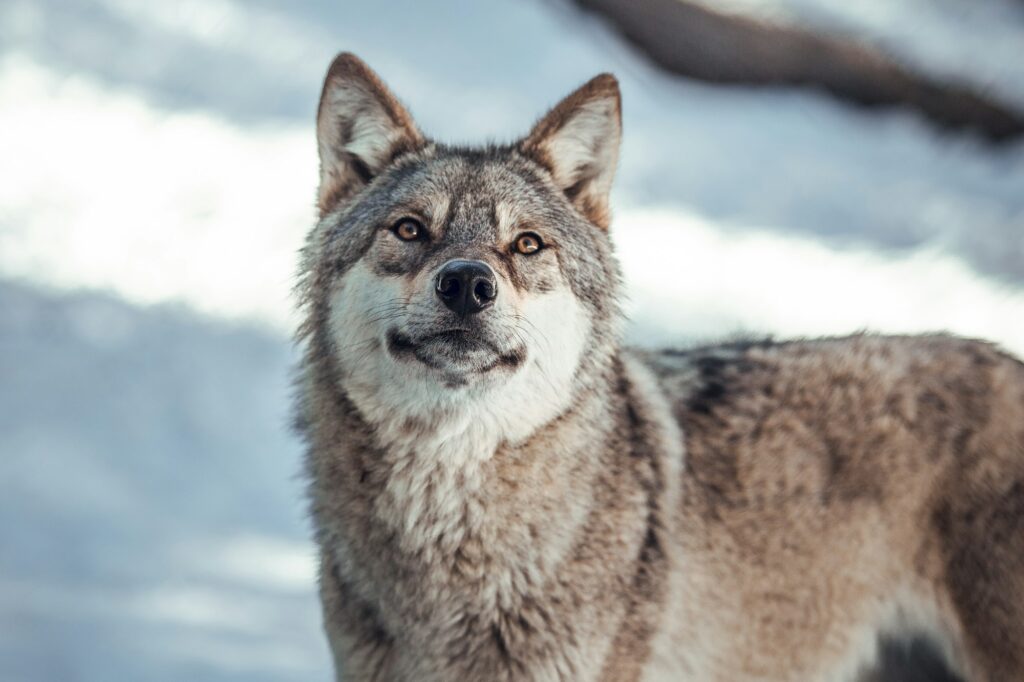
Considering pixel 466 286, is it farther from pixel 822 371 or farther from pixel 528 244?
pixel 822 371

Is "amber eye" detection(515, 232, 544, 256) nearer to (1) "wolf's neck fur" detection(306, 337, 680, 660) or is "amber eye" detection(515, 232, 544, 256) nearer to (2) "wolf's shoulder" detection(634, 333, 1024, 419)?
(1) "wolf's neck fur" detection(306, 337, 680, 660)

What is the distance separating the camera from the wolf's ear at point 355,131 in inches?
148

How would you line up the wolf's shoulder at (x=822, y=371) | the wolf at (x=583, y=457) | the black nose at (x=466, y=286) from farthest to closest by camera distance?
1. the wolf's shoulder at (x=822, y=371)
2. the wolf at (x=583, y=457)
3. the black nose at (x=466, y=286)

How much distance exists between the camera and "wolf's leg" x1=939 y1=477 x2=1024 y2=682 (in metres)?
3.63

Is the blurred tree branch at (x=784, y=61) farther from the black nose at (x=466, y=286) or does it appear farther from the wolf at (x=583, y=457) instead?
the black nose at (x=466, y=286)

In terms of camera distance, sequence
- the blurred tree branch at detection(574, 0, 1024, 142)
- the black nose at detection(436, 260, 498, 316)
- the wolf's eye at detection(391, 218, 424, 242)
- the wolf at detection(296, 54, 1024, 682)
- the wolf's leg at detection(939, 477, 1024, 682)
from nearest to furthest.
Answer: the black nose at detection(436, 260, 498, 316) → the wolf at detection(296, 54, 1024, 682) → the wolf's eye at detection(391, 218, 424, 242) → the wolf's leg at detection(939, 477, 1024, 682) → the blurred tree branch at detection(574, 0, 1024, 142)

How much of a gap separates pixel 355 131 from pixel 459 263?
0.98 m

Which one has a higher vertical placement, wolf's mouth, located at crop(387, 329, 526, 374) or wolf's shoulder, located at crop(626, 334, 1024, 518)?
wolf's mouth, located at crop(387, 329, 526, 374)

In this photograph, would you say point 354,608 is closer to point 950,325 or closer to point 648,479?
point 648,479

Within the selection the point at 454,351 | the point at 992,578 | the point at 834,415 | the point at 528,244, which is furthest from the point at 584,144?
the point at 992,578

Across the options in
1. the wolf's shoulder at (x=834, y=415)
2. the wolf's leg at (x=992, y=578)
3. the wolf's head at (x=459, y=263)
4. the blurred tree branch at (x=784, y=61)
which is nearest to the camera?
the wolf's head at (x=459, y=263)

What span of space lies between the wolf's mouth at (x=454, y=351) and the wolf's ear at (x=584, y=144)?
85 centimetres

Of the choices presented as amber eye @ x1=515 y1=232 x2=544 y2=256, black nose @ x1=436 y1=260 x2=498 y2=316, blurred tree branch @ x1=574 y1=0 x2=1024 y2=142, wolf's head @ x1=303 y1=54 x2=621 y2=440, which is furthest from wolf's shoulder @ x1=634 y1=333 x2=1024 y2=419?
blurred tree branch @ x1=574 y1=0 x2=1024 y2=142

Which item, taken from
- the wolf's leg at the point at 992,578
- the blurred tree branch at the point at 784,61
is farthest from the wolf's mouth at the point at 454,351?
the blurred tree branch at the point at 784,61
